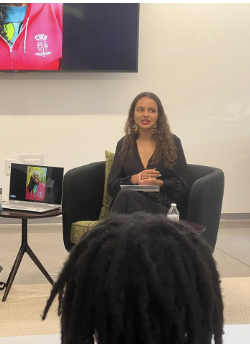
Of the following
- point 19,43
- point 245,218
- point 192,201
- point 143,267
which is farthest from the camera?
point 245,218

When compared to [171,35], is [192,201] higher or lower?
lower

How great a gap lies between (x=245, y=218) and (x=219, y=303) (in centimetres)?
508

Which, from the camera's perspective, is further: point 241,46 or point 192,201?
point 241,46

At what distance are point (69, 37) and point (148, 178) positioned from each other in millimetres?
1968

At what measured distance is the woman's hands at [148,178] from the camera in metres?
3.62

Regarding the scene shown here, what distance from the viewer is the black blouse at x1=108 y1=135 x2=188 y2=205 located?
12.1ft

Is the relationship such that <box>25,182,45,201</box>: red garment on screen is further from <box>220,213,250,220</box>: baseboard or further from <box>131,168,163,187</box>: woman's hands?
<box>220,213,250,220</box>: baseboard

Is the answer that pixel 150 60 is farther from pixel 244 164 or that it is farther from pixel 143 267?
pixel 143 267

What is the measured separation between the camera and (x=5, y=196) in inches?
207

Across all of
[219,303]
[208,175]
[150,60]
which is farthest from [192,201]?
[219,303]

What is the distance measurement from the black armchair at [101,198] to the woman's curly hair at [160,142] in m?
0.26

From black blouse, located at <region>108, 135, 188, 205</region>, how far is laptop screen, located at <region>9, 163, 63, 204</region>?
40 centimetres

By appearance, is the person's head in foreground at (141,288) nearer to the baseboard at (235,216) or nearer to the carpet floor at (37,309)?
the carpet floor at (37,309)

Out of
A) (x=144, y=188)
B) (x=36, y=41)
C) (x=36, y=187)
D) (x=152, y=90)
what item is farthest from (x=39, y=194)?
(x=152, y=90)
